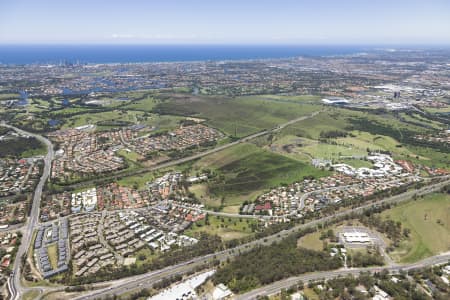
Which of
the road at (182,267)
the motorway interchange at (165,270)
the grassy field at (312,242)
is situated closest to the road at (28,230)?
the motorway interchange at (165,270)

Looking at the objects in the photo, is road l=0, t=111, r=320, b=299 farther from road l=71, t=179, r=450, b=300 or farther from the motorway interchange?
road l=71, t=179, r=450, b=300

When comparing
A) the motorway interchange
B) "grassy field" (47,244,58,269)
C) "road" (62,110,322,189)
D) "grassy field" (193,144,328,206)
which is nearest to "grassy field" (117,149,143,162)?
"road" (62,110,322,189)

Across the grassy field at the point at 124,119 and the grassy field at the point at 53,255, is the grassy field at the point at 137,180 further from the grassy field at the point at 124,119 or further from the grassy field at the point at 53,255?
the grassy field at the point at 124,119

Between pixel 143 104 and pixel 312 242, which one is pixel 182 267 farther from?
pixel 143 104

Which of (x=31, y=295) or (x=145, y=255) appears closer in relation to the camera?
(x=31, y=295)

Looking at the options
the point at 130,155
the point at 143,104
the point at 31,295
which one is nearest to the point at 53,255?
the point at 31,295

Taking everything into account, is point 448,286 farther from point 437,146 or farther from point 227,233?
point 437,146
